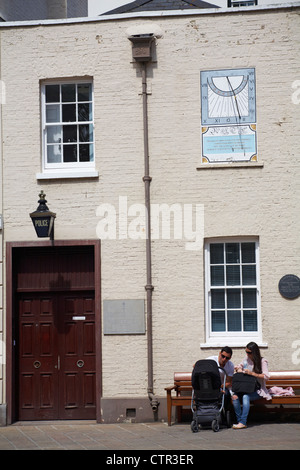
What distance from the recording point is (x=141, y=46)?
15.6 metres

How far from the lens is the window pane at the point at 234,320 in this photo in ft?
50.6

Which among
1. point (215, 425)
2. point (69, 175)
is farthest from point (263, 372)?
point (69, 175)

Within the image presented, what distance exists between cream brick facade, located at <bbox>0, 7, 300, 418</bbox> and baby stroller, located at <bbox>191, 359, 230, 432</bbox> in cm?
124

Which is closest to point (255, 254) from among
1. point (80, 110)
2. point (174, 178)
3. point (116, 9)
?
point (174, 178)

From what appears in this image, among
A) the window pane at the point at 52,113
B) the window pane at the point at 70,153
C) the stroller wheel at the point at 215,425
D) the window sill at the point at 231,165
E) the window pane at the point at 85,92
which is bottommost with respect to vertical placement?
the stroller wheel at the point at 215,425

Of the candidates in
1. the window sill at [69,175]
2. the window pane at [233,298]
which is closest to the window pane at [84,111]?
the window sill at [69,175]

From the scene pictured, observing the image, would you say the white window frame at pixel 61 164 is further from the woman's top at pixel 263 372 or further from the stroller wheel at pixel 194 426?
the stroller wheel at pixel 194 426

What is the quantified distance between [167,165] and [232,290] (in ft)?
8.60

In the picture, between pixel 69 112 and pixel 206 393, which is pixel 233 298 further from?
pixel 69 112

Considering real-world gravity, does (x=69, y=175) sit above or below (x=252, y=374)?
above

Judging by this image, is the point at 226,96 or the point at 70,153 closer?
the point at 226,96

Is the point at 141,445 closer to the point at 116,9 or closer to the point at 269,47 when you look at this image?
the point at 269,47

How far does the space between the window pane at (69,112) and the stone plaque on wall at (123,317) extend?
3.58 meters

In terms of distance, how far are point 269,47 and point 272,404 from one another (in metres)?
6.54
